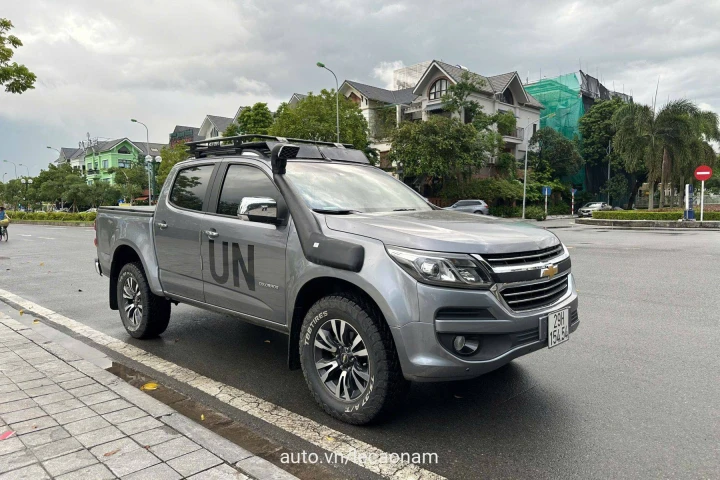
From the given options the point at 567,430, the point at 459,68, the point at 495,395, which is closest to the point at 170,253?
the point at 495,395

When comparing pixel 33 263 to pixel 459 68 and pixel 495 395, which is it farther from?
pixel 459 68

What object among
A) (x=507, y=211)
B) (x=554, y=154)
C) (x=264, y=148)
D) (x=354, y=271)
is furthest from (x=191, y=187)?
(x=554, y=154)

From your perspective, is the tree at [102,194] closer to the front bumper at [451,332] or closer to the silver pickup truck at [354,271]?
the silver pickup truck at [354,271]

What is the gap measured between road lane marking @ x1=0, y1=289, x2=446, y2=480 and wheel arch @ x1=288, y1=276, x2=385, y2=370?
0.39 meters

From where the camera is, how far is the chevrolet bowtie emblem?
3.26 meters

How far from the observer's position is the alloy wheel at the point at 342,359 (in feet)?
10.5

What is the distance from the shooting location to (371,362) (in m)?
3.07

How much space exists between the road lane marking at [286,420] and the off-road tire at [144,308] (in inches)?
7.8

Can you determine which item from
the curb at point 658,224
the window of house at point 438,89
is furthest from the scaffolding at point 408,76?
the curb at point 658,224

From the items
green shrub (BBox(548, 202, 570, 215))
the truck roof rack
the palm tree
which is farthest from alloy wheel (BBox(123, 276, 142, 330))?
green shrub (BBox(548, 202, 570, 215))

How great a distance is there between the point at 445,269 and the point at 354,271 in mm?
565

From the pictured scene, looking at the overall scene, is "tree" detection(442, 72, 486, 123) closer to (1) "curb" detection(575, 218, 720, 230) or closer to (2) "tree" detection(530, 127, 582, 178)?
(2) "tree" detection(530, 127, 582, 178)

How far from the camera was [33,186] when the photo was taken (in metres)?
72.2

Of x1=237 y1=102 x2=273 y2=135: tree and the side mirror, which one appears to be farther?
x1=237 y1=102 x2=273 y2=135: tree
